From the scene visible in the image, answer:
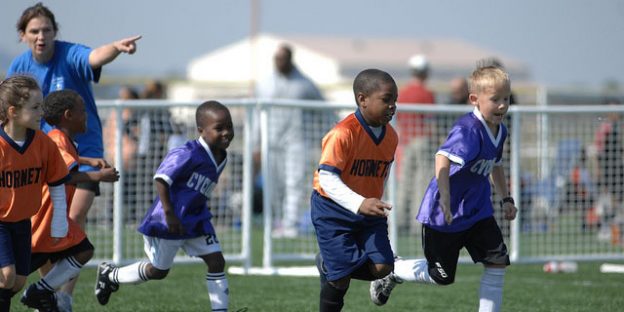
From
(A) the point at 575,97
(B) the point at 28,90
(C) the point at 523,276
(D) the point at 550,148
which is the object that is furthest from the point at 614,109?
(A) the point at 575,97

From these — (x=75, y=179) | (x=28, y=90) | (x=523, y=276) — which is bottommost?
(x=523, y=276)

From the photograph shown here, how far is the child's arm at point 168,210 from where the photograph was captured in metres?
7.06

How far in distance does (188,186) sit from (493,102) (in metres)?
2.03

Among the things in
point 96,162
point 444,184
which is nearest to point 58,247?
point 96,162

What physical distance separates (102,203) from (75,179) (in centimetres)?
454

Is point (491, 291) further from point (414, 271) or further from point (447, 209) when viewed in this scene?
point (447, 209)

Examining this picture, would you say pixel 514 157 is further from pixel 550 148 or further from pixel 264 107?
pixel 264 107

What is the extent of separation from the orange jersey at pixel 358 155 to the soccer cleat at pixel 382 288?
83cm

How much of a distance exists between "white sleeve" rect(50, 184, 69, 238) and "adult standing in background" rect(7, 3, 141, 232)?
0.93 metres

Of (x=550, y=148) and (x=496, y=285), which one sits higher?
(x=550, y=148)

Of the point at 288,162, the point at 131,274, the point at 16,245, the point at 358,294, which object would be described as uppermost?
the point at 288,162

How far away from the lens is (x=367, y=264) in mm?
6625

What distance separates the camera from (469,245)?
7.03 metres

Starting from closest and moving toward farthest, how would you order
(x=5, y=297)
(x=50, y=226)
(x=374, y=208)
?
1. (x=374, y=208)
2. (x=5, y=297)
3. (x=50, y=226)
